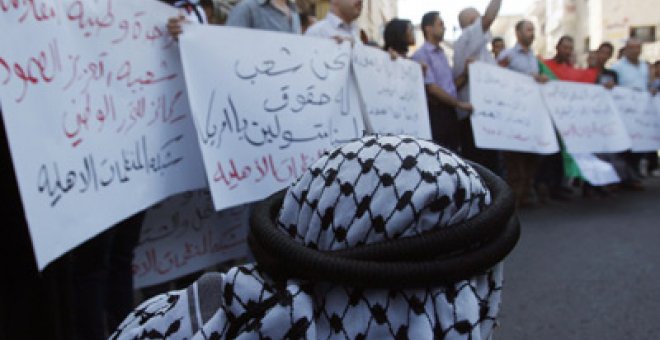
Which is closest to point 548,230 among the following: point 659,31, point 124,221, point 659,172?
point 124,221

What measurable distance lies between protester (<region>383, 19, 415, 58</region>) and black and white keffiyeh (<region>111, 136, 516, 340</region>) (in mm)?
4672

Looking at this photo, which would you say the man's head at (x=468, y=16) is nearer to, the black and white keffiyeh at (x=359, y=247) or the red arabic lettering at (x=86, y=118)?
the red arabic lettering at (x=86, y=118)

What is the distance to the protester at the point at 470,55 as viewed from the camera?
5703 millimetres

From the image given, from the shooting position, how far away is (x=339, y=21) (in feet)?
14.2

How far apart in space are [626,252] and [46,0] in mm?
3916

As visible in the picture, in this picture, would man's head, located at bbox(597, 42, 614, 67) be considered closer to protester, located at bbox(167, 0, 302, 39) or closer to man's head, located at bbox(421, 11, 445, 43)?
man's head, located at bbox(421, 11, 445, 43)

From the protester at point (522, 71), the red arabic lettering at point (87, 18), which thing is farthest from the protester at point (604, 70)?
the red arabic lettering at point (87, 18)

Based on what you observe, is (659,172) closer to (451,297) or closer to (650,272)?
(650,272)

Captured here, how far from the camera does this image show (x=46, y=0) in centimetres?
201

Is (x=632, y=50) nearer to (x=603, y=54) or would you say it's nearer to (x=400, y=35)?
(x=603, y=54)

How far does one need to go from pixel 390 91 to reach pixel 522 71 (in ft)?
9.27

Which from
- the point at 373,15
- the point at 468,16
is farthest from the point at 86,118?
the point at 373,15

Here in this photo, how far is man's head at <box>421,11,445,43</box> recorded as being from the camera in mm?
5816

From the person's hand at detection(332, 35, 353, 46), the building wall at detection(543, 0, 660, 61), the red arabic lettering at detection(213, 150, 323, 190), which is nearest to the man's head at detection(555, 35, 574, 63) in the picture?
the person's hand at detection(332, 35, 353, 46)
